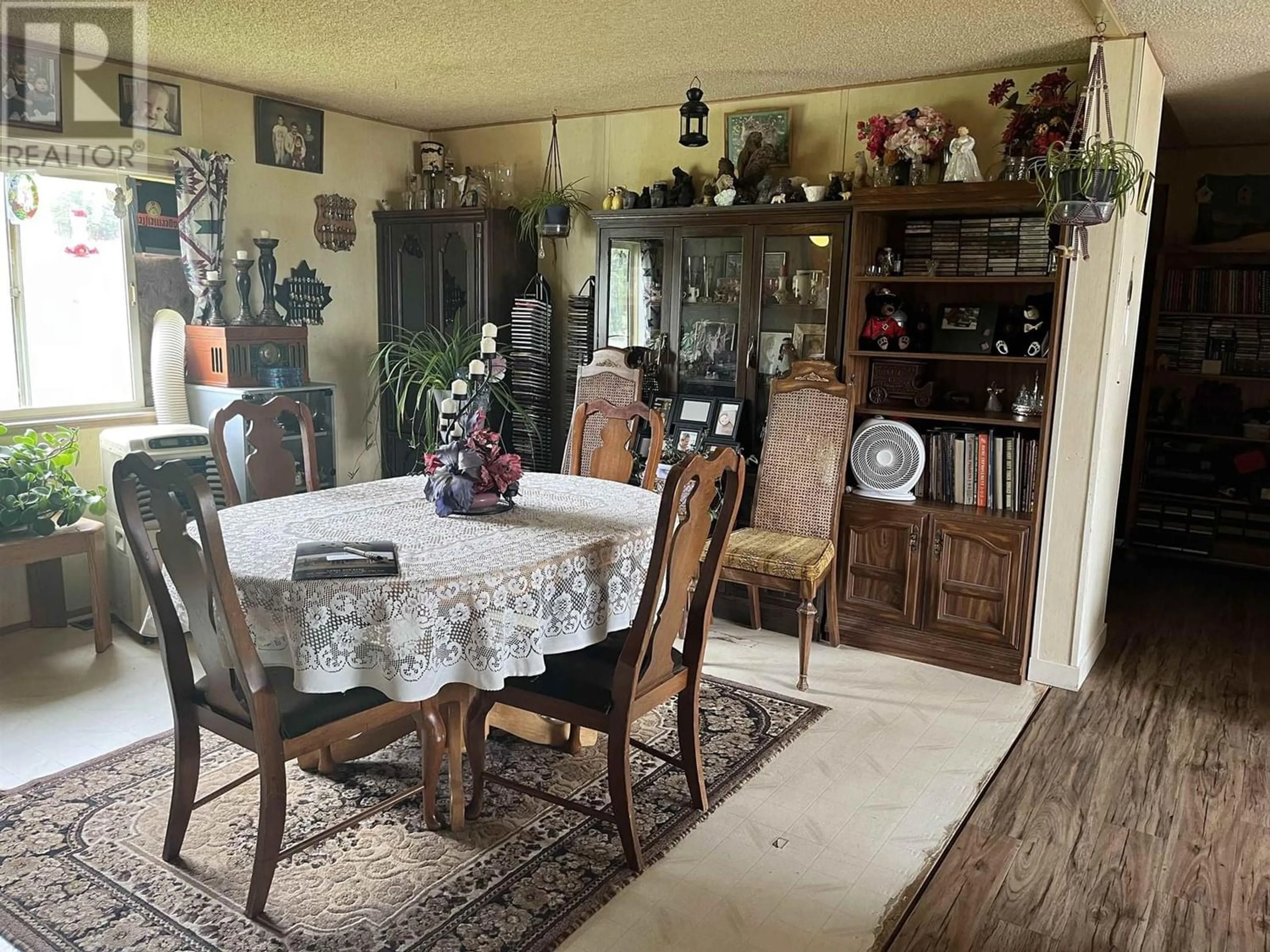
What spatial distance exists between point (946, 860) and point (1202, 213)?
4.40 meters

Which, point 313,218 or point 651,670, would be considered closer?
point 651,670

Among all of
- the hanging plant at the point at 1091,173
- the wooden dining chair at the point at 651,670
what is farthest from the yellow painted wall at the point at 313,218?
the hanging plant at the point at 1091,173

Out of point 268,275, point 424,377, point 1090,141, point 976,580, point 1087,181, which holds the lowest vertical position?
point 976,580

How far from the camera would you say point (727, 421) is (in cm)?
432

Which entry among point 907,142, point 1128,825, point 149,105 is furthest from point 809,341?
point 149,105

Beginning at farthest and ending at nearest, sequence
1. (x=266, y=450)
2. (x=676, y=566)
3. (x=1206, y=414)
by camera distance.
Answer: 1. (x=1206, y=414)
2. (x=266, y=450)
3. (x=676, y=566)

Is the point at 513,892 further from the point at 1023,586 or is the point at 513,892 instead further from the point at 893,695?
the point at 1023,586

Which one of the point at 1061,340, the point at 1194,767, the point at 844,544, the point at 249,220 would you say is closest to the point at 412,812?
the point at 844,544

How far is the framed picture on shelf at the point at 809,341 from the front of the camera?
4.16m

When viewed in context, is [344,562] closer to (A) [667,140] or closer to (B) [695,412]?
(B) [695,412]

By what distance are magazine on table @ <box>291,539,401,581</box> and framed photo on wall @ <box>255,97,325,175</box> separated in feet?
9.96

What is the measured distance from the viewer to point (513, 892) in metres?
2.28

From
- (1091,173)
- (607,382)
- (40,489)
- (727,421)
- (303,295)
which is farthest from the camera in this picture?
(303,295)

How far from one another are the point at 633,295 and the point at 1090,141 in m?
2.05
